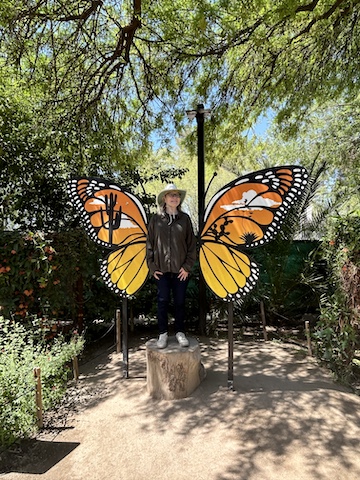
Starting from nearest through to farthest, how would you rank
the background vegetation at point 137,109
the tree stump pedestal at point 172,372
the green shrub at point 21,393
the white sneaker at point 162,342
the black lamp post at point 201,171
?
1. the green shrub at point 21,393
2. the tree stump pedestal at point 172,372
3. the white sneaker at point 162,342
4. the background vegetation at point 137,109
5. the black lamp post at point 201,171

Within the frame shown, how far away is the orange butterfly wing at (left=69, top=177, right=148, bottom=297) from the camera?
4.15 m

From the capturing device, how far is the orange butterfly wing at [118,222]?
4.15 metres

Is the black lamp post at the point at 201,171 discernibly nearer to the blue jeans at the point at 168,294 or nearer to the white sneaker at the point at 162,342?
the blue jeans at the point at 168,294

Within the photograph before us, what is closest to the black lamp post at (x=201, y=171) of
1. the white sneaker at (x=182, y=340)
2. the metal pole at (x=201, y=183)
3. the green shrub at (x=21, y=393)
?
the metal pole at (x=201, y=183)

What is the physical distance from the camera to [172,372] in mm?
3711

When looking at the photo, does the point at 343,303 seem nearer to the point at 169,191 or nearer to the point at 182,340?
the point at 182,340

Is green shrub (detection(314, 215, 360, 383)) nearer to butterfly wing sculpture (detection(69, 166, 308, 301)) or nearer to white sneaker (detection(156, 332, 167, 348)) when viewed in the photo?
butterfly wing sculpture (detection(69, 166, 308, 301))

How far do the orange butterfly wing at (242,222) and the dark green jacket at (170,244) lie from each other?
158 millimetres

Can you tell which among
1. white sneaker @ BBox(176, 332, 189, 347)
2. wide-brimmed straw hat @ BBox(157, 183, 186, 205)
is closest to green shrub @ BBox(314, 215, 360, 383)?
white sneaker @ BBox(176, 332, 189, 347)

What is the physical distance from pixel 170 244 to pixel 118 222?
670 mm

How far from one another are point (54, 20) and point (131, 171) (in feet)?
8.70

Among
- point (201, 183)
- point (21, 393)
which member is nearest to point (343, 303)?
point (201, 183)

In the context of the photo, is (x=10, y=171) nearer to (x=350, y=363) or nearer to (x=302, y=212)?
(x=302, y=212)

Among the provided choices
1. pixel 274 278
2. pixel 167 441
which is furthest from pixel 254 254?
pixel 167 441
